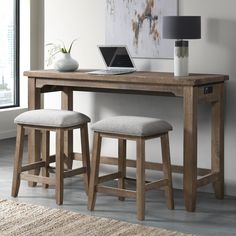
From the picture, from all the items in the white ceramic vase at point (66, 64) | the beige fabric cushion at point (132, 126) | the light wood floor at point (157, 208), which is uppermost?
the white ceramic vase at point (66, 64)

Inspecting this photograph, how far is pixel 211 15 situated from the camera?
179 inches

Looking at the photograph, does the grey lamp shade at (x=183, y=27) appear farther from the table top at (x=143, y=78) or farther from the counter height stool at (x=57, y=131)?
the counter height stool at (x=57, y=131)

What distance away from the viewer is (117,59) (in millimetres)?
4738

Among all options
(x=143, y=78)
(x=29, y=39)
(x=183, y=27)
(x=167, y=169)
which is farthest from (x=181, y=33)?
(x=29, y=39)

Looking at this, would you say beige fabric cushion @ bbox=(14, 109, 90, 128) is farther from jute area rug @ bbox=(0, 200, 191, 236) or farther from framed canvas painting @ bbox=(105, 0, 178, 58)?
framed canvas painting @ bbox=(105, 0, 178, 58)

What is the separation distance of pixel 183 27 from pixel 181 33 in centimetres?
4

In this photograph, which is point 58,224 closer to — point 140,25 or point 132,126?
point 132,126

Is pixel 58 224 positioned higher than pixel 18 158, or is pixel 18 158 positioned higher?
pixel 18 158

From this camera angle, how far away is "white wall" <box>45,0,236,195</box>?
4535 mm

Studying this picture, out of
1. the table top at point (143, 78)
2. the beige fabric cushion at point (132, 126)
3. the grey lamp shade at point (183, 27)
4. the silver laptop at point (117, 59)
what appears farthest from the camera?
the silver laptop at point (117, 59)

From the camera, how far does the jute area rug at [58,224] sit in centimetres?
365

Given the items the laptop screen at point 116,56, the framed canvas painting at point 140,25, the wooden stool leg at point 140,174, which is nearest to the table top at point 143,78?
the laptop screen at point 116,56

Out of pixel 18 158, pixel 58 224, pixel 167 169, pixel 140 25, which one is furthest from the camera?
pixel 140 25

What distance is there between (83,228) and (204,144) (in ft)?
4.41
